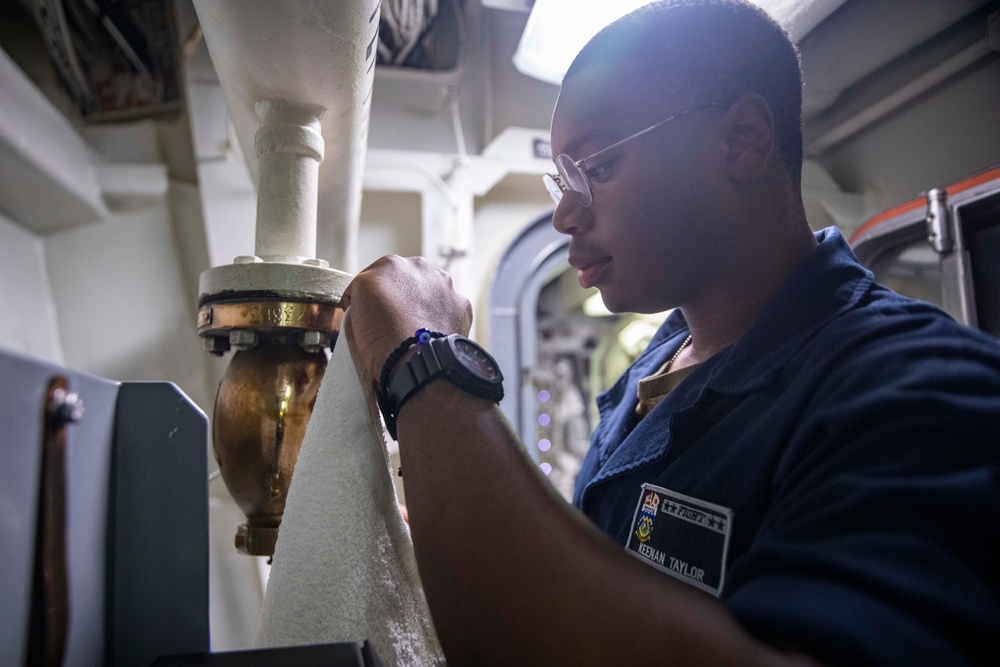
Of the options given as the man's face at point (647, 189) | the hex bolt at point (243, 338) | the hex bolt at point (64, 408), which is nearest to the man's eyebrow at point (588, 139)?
the man's face at point (647, 189)

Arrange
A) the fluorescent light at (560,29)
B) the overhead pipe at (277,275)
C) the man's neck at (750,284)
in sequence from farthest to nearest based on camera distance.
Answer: the fluorescent light at (560,29), the man's neck at (750,284), the overhead pipe at (277,275)

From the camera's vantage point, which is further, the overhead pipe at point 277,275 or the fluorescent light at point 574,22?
the fluorescent light at point 574,22

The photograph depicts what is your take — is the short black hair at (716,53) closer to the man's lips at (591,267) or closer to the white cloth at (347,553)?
the man's lips at (591,267)

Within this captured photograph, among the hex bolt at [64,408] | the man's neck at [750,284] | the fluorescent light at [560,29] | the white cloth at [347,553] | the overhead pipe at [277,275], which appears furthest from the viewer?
the fluorescent light at [560,29]

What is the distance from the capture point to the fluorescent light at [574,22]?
0.82 meters

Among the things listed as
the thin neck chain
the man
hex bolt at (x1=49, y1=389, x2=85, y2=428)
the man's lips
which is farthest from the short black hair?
hex bolt at (x1=49, y1=389, x2=85, y2=428)

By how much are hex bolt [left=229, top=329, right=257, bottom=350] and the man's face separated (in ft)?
1.51

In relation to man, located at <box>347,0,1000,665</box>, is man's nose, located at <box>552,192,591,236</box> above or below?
above

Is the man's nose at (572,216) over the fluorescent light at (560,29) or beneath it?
beneath

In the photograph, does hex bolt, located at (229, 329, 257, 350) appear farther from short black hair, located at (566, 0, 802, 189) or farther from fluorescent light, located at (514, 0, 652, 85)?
fluorescent light, located at (514, 0, 652, 85)

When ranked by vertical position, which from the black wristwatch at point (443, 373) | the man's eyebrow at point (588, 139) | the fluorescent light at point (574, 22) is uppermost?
the fluorescent light at point (574, 22)

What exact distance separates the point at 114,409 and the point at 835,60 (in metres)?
0.95

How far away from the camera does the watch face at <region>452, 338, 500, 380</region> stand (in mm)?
552

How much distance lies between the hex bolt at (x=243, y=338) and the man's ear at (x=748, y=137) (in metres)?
0.64
